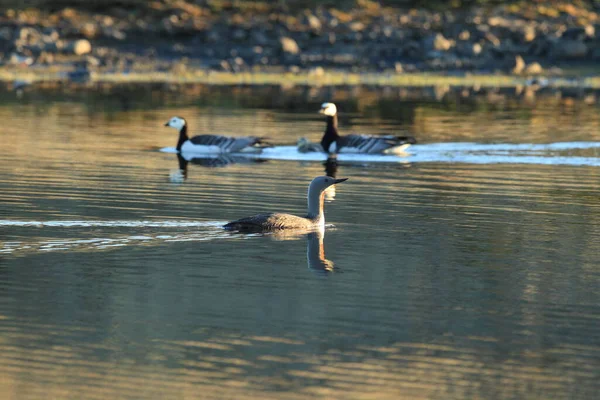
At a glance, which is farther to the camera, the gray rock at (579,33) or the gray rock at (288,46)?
the gray rock at (288,46)

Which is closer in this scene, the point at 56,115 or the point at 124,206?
the point at 124,206

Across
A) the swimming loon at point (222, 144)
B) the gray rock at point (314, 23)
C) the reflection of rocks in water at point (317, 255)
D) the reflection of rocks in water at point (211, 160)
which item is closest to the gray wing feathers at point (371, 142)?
the swimming loon at point (222, 144)

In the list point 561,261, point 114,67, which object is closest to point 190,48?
point 114,67

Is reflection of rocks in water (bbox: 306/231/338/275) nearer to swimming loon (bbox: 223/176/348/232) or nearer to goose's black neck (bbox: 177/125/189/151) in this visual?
swimming loon (bbox: 223/176/348/232)

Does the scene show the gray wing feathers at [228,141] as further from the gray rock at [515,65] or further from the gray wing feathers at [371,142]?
the gray rock at [515,65]

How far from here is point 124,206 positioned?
19938 millimetres

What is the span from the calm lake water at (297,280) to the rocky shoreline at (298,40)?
33.4m

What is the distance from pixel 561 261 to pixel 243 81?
4343 centimetres

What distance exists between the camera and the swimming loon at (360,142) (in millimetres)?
29828

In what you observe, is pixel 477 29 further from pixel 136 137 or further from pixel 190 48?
pixel 136 137

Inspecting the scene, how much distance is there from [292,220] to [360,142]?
41.8ft

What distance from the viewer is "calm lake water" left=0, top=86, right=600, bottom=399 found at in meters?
10.8

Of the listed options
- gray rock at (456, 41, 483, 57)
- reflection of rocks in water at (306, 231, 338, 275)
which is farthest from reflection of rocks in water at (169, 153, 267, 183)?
gray rock at (456, 41, 483, 57)

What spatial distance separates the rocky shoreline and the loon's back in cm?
4259
